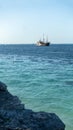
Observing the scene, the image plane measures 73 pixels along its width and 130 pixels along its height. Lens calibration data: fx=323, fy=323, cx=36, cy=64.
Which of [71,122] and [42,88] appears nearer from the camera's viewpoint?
[71,122]

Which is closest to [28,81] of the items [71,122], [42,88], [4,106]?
[42,88]

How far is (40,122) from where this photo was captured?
1197 cm

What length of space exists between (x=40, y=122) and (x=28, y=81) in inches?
1077

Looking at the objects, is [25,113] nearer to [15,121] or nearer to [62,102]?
[15,121]

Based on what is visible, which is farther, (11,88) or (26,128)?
(11,88)

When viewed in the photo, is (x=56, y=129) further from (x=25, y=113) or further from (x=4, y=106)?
(x=4, y=106)

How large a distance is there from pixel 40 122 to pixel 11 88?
21.9 meters

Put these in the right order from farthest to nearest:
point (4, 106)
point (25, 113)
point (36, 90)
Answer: point (36, 90)
point (4, 106)
point (25, 113)

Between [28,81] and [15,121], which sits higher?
[15,121]

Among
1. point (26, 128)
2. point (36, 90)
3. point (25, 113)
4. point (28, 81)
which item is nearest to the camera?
point (26, 128)

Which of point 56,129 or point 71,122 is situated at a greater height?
point 56,129

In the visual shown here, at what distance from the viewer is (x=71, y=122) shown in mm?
21141

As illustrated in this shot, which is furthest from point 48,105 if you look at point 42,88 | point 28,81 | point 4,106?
point 28,81

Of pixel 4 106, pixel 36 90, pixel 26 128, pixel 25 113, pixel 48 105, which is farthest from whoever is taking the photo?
pixel 36 90
